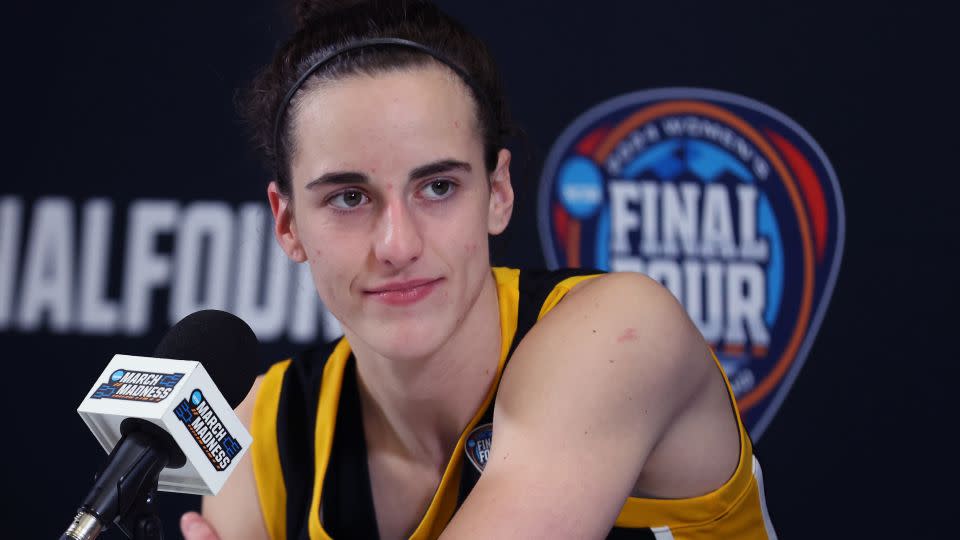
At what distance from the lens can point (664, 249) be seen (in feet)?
6.43

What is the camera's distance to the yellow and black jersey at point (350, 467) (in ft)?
4.04

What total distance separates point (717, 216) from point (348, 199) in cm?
107

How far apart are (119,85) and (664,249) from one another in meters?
1.18

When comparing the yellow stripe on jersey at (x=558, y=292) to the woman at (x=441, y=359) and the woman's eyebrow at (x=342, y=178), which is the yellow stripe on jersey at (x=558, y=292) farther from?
the woman's eyebrow at (x=342, y=178)

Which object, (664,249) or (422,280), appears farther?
(664,249)

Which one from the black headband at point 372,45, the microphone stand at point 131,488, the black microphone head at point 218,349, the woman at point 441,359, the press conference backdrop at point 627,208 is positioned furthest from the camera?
the press conference backdrop at point 627,208

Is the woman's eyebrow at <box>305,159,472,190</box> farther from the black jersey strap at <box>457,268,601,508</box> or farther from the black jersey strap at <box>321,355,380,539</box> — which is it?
the black jersey strap at <box>321,355,380,539</box>

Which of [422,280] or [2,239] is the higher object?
[422,280]

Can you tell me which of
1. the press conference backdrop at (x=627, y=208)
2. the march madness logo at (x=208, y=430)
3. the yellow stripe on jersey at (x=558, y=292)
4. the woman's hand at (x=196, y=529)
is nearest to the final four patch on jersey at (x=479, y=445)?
the yellow stripe on jersey at (x=558, y=292)

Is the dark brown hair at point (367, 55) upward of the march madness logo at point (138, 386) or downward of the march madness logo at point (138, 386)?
upward

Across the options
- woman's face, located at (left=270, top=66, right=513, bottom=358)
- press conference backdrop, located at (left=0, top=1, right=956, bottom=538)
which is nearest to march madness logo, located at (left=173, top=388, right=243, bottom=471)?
woman's face, located at (left=270, top=66, right=513, bottom=358)

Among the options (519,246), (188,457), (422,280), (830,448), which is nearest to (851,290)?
(830,448)

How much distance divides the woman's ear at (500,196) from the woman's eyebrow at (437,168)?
163 mm

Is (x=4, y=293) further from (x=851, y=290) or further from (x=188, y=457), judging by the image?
(x=851, y=290)
